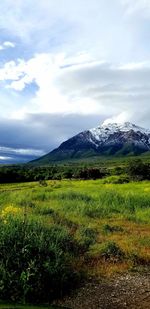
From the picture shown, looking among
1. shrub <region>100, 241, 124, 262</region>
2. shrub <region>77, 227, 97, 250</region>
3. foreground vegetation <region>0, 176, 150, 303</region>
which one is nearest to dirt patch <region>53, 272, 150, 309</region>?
foreground vegetation <region>0, 176, 150, 303</region>

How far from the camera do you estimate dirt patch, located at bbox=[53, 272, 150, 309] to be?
38.8 ft

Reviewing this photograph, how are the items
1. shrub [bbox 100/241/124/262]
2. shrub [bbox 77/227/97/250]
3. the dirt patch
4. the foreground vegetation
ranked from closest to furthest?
the dirt patch → the foreground vegetation → shrub [bbox 100/241/124/262] → shrub [bbox 77/227/97/250]

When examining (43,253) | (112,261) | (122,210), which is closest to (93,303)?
(43,253)

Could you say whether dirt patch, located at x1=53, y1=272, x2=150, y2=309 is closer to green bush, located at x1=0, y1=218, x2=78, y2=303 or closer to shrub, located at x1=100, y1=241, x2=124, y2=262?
green bush, located at x1=0, y1=218, x2=78, y2=303

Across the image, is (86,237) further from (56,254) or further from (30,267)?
(30,267)

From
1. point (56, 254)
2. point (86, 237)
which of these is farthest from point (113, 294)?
point (86, 237)

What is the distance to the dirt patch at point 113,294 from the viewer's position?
1182cm

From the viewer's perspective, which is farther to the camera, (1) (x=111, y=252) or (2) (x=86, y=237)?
(2) (x=86, y=237)

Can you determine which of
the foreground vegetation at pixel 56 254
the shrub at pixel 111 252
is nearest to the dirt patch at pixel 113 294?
the foreground vegetation at pixel 56 254

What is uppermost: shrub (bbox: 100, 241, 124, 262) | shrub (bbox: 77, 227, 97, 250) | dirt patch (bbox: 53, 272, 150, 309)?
shrub (bbox: 77, 227, 97, 250)

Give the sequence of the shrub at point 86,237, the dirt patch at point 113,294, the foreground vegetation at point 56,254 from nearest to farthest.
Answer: the dirt patch at point 113,294 → the foreground vegetation at point 56,254 → the shrub at point 86,237

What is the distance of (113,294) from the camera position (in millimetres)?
12758

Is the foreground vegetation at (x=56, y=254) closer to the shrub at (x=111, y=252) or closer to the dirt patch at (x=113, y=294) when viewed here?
the shrub at (x=111, y=252)

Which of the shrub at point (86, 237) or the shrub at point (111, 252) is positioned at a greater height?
the shrub at point (86, 237)
